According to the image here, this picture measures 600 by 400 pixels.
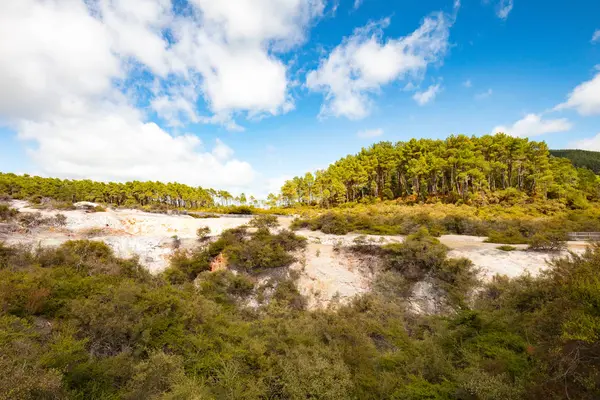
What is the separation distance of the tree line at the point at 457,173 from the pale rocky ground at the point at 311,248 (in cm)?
2823

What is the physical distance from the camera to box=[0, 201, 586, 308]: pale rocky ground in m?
20.2

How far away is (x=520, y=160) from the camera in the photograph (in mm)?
51000

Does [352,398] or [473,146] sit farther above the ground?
[473,146]

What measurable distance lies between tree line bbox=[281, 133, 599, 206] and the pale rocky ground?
2823 cm

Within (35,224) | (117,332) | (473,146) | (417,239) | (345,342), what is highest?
(473,146)

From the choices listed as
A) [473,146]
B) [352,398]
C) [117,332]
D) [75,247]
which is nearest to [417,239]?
[352,398]

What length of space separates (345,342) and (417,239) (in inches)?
514

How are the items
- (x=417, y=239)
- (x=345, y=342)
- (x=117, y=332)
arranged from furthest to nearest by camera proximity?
(x=417, y=239) < (x=345, y=342) < (x=117, y=332)

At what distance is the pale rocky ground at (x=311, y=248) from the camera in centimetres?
2020

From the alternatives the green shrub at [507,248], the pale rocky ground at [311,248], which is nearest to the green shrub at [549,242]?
the pale rocky ground at [311,248]

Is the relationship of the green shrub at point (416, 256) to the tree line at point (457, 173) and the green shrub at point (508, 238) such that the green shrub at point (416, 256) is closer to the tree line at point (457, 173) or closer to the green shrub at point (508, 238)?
the green shrub at point (508, 238)

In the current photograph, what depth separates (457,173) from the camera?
2062 inches

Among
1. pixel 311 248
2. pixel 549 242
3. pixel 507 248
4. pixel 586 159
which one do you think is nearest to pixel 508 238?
pixel 507 248

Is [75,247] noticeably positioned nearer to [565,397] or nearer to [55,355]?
[55,355]
